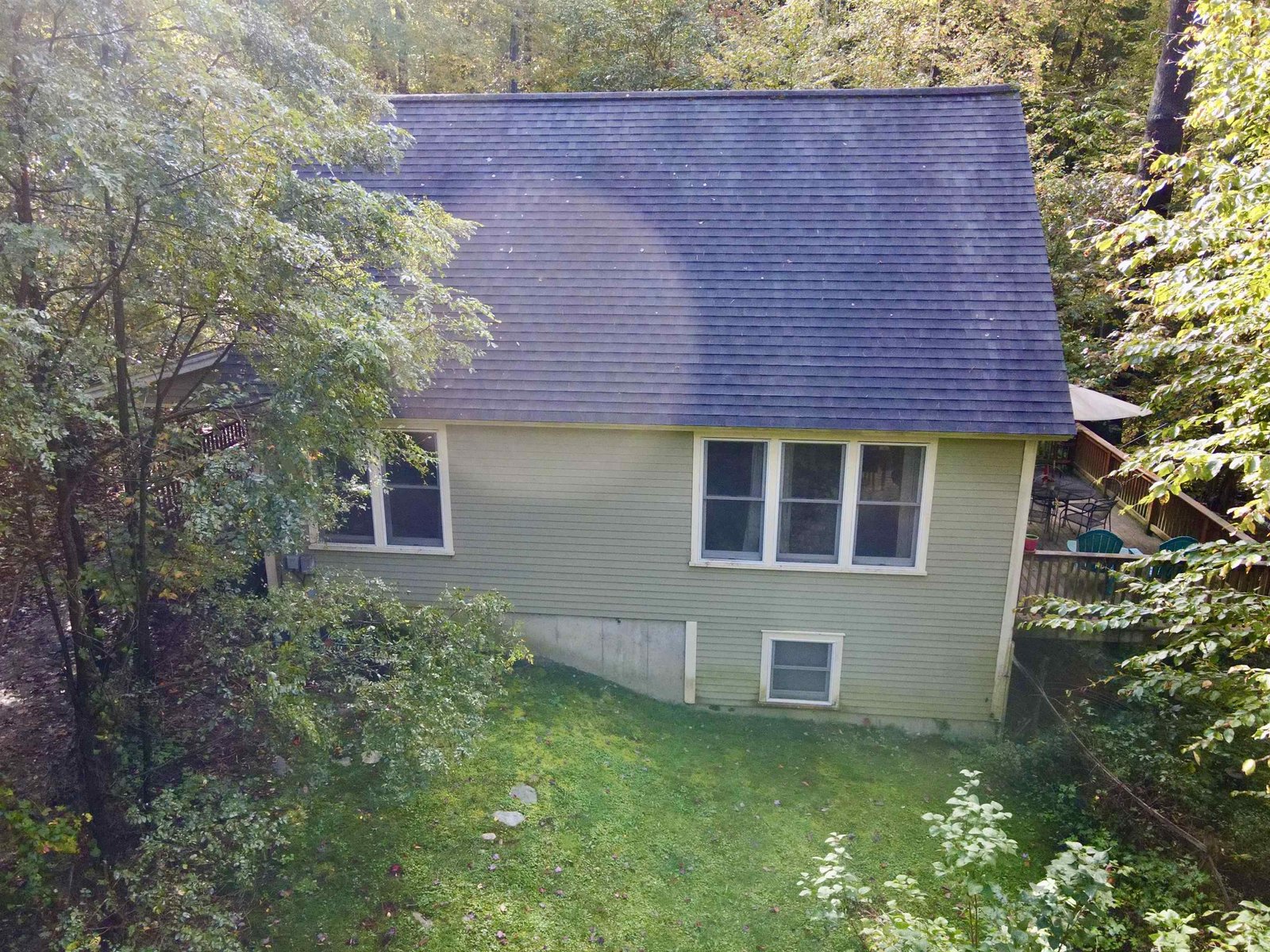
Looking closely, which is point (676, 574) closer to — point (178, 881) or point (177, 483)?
point (177, 483)

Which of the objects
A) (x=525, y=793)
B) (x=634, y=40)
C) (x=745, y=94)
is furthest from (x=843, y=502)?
(x=634, y=40)

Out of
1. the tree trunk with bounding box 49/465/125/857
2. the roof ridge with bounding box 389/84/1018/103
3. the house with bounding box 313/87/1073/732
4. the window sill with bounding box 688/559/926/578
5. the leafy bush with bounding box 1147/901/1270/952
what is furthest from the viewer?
the roof ridge with bounding box 389/84/1018/103

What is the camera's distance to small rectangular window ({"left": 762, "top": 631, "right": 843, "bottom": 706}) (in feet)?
32.4

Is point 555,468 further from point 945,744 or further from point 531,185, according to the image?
point 945,744

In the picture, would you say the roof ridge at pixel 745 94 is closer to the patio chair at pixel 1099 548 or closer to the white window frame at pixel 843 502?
the white window frame at pixel 843 502

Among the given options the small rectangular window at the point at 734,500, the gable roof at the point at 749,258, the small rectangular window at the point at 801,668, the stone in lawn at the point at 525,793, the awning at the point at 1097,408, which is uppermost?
the gable roof at the point at 749,258

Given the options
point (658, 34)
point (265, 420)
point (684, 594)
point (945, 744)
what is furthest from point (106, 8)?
point (658, 34)

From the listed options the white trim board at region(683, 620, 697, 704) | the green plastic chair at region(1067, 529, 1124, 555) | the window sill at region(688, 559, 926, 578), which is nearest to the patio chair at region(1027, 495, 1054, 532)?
the green plastic chair at region(1067, 529, 1124, 555)

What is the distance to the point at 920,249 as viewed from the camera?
10094 millimetres

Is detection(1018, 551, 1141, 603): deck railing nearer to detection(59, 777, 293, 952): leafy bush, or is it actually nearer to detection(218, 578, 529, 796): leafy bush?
detection(218, 578, 529, 796): leafy bush

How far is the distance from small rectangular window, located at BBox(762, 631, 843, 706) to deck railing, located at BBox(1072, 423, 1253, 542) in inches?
158

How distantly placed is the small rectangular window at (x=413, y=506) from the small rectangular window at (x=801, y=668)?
14.7ft

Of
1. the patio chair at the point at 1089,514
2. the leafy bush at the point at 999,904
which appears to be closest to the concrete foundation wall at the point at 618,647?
the leafy bush at the point at 999,904

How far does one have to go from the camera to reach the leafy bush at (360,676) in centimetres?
595
